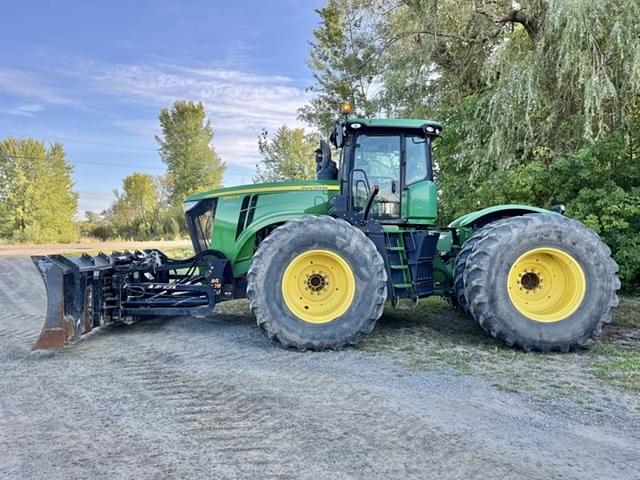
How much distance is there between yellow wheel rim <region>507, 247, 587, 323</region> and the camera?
176 inches

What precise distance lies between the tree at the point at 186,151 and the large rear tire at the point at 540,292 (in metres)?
30.8

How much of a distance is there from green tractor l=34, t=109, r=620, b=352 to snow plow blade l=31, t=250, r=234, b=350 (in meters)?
0.01

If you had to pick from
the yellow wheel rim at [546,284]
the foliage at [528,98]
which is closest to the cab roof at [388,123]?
the yellow wheel rim at [546,284]

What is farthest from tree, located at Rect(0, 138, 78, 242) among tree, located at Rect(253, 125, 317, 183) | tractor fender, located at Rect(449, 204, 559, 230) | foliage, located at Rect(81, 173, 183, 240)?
tractor fender, located at Rect(449, 204, 559, 230)

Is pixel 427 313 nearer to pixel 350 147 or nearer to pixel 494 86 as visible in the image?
pixel 350 147

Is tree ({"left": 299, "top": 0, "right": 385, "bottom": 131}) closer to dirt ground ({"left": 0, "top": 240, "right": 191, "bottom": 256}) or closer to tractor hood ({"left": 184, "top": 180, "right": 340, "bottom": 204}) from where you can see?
dirt ground ({"left": 0, "top": 240, "right": 191, "bottom": 256})

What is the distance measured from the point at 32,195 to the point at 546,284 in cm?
3461

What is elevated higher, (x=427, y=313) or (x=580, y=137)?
(x=580, y=137)

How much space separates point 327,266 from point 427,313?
2.26 m

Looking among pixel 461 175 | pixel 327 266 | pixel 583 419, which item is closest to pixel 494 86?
pixel 461 175

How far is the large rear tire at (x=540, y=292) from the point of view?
4.37 m

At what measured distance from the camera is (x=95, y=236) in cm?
3656

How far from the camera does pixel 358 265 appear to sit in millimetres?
4547

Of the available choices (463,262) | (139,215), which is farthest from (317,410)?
(139,215)
